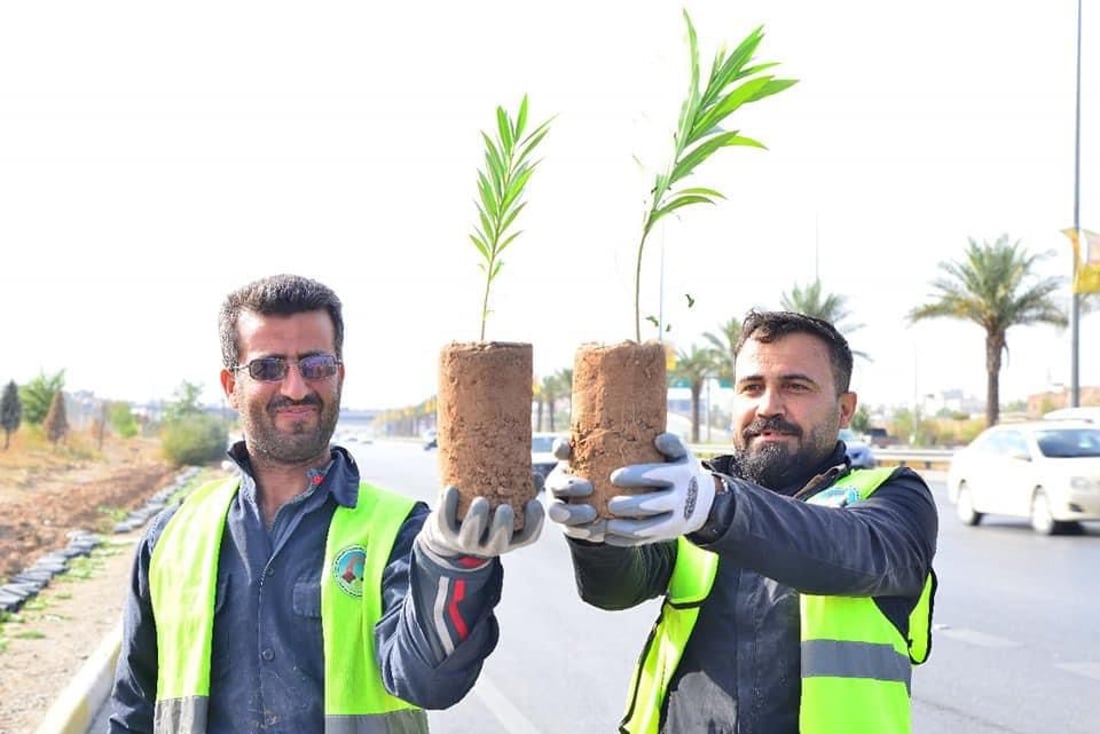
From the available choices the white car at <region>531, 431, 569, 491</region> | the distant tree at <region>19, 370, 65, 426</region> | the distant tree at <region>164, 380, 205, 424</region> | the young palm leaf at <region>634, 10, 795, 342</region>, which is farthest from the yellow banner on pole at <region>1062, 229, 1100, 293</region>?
the distant tree at <region>164, 380, 205, 424</region>

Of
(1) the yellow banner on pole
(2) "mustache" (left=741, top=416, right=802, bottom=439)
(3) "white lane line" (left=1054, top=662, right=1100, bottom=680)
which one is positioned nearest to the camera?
Answer: (2) "mustache" (left=741, top=416, right=802, bottom=439)

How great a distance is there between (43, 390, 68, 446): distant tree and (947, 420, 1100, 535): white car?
27.1 metres

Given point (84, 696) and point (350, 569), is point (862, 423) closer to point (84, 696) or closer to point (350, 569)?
point (84, 696)

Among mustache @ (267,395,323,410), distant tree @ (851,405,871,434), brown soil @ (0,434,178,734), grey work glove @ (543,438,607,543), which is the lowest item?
brown soil @ (0,434,178,734)

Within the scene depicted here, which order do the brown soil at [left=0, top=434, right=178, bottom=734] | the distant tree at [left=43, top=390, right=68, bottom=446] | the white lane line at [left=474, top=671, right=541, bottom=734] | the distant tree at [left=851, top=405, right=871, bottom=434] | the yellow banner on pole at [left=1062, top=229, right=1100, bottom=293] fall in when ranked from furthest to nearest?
the distant tree at [left=851, top=405, right=871, bottom=434], the distant tree at [left=43, top=390, right=68, bottom=446], the yellow banner on pole at [left=1062, top=229, right=1100, bottom=293], the brown soil at [left=0, top=434, right=178, bottom=734], the white lane line at [left=474, top=671, right=541, bottom=734]

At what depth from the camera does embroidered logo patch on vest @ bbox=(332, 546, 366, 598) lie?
2496mm

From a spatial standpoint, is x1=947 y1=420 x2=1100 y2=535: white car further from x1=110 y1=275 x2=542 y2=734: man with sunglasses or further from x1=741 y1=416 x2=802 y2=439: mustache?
x1=110 y1=275 x2=542 y2=734: man with sunglasses

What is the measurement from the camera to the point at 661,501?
82.0 inches

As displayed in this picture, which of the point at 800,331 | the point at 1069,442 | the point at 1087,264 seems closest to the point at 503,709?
the point at 800,331

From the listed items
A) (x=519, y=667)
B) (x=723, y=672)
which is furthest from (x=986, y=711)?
(x=723, y=672)

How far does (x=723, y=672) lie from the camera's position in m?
2.61

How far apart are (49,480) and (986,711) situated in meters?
24.0

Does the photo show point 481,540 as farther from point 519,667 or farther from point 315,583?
point 519,667

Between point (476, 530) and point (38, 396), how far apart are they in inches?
1542
